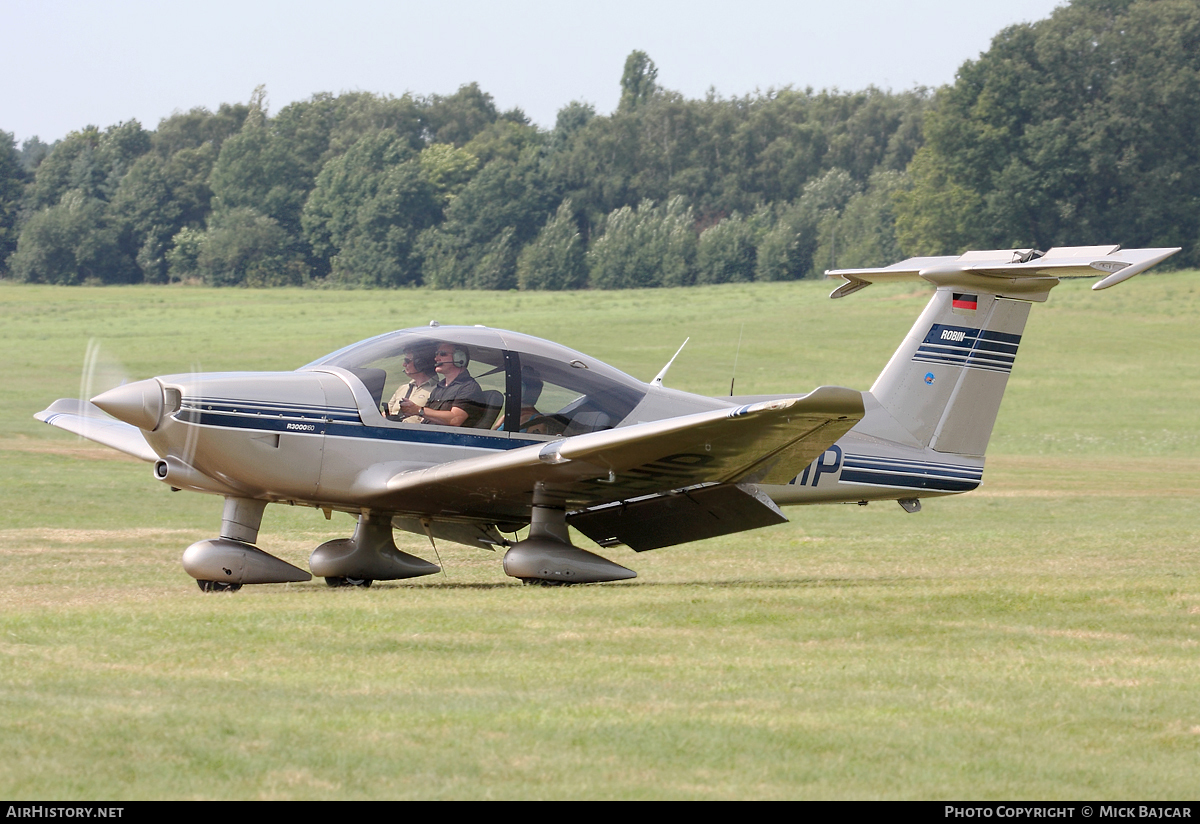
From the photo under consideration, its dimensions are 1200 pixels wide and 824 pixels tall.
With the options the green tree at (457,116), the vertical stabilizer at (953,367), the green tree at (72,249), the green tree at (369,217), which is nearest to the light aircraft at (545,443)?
the vertical stabilizer at (953,367)

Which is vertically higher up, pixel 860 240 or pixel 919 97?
pixel 919 97

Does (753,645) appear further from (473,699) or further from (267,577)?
(267,577)

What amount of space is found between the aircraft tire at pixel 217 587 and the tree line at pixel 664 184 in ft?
237

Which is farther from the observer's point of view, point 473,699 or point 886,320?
point 886,320

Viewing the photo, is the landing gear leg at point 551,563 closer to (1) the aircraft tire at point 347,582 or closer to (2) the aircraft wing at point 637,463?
(2) the aircraft wing at point 637,463

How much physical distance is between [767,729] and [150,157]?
11098 cm

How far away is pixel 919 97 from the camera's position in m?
114

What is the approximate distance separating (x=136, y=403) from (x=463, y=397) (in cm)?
251

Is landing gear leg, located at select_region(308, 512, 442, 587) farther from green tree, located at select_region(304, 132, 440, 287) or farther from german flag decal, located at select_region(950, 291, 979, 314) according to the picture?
green tree, located at select_region(304, 132, 440, 287)

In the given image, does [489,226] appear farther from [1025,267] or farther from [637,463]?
[637,463]

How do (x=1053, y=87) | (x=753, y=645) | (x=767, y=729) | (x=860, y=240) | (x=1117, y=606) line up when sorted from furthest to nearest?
(x=860, y=240) → (x=1053, y=87) → (x=1117, y=606) → (x=753, y=645) → (x=767, y=729)

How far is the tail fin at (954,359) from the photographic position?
13000mm

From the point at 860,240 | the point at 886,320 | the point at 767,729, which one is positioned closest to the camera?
the point at 767,729
